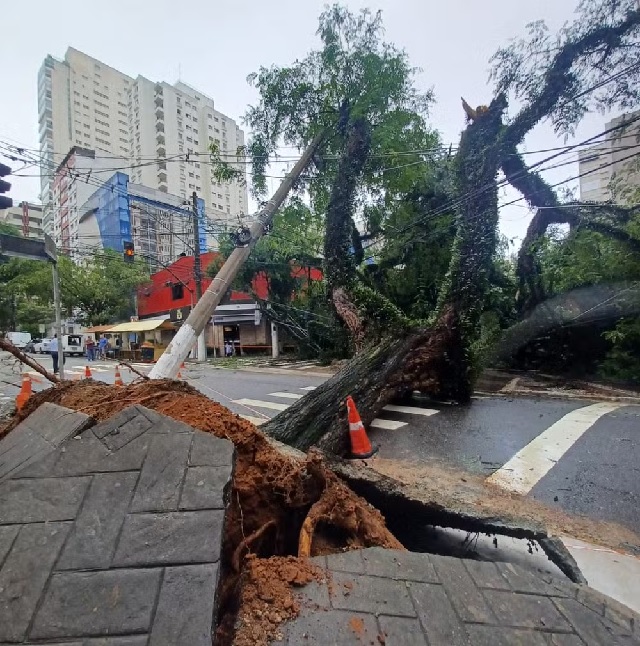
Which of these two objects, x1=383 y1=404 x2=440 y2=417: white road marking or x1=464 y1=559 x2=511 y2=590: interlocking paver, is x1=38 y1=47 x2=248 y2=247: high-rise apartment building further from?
x1=464 y1=559 x2=511 y2=590: interlocking paver

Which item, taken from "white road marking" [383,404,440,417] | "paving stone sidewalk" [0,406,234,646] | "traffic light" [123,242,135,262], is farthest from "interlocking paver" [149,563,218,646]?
"traffic light" [123,242,135,262]

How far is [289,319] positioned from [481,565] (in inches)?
675

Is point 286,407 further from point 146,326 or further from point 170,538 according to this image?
point 146,326

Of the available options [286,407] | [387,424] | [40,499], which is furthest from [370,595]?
[286,407]

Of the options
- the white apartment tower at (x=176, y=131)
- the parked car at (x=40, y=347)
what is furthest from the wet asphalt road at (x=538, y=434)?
the white apartment tower at (x=176, y=131)

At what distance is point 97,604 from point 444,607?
3.17 feet

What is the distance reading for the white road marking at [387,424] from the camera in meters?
6.05

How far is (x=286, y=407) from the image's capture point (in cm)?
780

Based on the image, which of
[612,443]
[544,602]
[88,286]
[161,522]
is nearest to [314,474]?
[161,522]

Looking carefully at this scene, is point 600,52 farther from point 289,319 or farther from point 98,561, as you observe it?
point 289,319

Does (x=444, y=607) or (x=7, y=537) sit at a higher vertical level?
(x=7, y=537)

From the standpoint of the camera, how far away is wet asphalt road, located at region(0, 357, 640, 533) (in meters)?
3.44

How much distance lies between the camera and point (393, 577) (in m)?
1.29

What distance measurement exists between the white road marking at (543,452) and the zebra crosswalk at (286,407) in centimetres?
187
